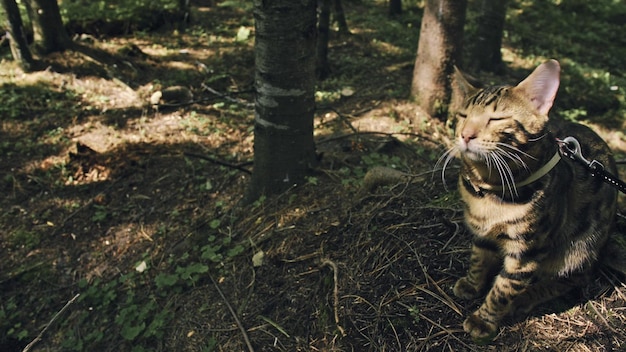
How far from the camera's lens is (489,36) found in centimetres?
763

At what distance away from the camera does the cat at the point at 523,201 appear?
78.5 inches

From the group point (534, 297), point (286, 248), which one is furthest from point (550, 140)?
point (286, 248)

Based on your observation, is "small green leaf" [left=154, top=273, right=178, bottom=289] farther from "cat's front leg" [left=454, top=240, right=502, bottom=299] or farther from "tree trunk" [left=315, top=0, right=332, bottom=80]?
"tree trunk" [left=315, top=0, right=332, bottom=80]

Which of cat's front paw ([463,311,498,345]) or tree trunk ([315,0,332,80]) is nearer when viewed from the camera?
cat's front paw ([463,311,498,345])

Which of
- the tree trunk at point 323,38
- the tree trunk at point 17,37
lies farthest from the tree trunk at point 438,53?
the tree trunk at point 17,37

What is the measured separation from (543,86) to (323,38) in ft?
18.1

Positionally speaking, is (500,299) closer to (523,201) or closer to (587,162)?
(523,201)

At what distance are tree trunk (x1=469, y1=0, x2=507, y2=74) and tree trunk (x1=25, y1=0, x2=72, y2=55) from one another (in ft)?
24.0

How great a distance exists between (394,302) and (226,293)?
141 centimetres

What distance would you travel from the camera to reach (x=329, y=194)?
13.1 feet

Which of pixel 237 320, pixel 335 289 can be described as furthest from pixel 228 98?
pixel 335 289

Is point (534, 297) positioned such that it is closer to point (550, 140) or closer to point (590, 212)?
point (590, 212)

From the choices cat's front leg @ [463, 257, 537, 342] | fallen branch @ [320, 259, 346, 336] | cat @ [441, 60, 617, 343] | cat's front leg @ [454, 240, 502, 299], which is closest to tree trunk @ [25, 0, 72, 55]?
fallen branch @ [320, 259, 346, 336]

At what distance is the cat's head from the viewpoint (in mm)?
1941
